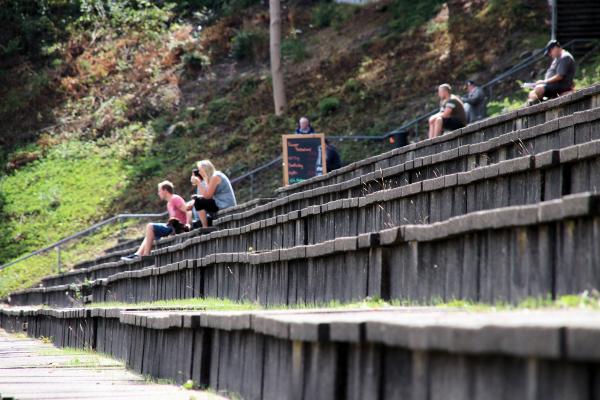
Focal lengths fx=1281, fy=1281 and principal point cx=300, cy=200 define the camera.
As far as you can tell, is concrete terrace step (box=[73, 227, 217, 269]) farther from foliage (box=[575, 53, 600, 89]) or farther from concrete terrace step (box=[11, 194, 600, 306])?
foliage (box=[575, 53, 600, 89])

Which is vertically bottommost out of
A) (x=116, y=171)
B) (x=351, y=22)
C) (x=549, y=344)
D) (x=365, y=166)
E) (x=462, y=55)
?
(x=549, y=344)

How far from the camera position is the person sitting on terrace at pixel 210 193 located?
17.9 m

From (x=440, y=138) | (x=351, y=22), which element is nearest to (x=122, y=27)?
→ (x=351, y=22)

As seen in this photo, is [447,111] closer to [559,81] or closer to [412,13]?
[559,81]

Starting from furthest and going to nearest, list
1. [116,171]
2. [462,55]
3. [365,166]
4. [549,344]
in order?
[116,171] < [462,55] < [365,166] < [549,344]

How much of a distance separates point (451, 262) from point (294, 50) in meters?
29.8

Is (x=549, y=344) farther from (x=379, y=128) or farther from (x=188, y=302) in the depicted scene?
(x=379, y=128)

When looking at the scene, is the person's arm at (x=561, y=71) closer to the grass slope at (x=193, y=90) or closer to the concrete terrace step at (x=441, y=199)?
the concrete terrace step at (x=441, y=199)

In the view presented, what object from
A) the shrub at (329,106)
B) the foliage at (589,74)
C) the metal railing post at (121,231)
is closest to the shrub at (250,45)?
the shrub at (329,106)

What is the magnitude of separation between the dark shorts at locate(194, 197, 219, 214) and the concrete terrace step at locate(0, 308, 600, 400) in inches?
353

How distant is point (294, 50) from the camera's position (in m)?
36.3

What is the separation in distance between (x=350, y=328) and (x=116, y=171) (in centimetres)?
2894

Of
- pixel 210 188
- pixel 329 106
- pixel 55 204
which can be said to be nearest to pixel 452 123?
pixel 210 188

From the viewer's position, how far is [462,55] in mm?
29484
